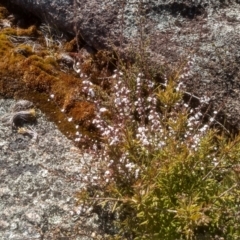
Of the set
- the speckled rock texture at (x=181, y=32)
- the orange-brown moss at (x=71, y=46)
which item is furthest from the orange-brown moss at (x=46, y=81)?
the speckled rock texture at (x=181, y=32)

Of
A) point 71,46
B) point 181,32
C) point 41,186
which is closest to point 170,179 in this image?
point 41,186

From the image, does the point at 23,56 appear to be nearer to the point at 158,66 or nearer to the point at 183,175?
the point at 158,66

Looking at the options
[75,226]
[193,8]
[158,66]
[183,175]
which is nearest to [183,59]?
[158,66]

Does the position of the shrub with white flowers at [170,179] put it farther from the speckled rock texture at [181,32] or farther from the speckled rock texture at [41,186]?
the speckled rock texture at [181,32]

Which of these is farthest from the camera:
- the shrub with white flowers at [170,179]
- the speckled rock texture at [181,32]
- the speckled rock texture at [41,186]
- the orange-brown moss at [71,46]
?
the orange-brown moss at [71,46]

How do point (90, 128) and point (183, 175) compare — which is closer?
point (183, 175)

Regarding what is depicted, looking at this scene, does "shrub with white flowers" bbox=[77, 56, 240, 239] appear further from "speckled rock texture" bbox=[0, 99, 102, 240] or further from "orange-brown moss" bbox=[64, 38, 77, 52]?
"orange-brown moss" bbox=[64, 38, 77, 52]

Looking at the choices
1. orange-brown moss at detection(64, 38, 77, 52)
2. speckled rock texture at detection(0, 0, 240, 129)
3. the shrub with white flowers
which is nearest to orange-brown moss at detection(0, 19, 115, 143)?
orange-brown moss at detection(64, 38, 77, 52)
